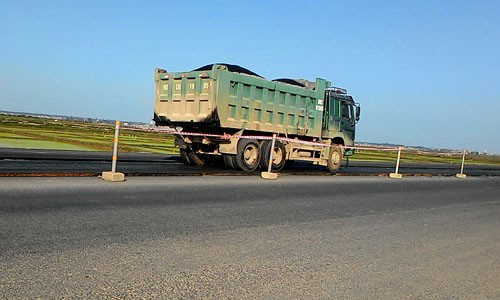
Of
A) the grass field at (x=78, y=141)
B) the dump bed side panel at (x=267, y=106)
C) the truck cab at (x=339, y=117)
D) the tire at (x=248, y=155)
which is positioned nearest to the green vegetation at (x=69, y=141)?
the grass field at (x=78, y=141)

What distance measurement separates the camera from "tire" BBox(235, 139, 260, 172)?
607 inches

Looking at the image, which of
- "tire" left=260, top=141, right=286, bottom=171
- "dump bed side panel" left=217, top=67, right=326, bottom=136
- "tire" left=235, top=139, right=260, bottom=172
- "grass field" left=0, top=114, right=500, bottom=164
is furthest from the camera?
"grass field" left=0, top=114, right=500, bottom=164

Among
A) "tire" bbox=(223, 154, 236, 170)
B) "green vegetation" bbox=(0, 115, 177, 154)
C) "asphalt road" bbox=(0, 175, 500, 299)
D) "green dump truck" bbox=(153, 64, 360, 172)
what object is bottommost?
"asphalt road" bbox=(0, 175, 500, 299)

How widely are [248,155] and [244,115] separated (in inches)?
56.3

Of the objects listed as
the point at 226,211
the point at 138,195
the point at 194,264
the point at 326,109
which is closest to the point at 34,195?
the point at 138,195

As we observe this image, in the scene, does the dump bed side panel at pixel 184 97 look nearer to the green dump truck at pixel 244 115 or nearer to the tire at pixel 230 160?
the green dump truck at pixel 244 115

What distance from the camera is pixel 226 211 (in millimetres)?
7754

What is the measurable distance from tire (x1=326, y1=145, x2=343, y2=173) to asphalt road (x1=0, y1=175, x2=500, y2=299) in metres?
8.77

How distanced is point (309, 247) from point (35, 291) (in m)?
3.26

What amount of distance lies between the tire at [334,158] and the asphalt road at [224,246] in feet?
28.8

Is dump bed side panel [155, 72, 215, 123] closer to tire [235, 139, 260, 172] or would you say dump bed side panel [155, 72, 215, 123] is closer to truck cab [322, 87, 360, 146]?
tire [235, 139, 260, 172]

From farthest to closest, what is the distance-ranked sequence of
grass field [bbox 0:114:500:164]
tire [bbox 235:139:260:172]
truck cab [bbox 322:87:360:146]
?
1. grass field [bbox 0:114:500:164]
2. truck cab [bbox 322:87:360:146]
3. tire [bbox 235:139:260:172]

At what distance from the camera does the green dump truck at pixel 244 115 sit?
47.9ft

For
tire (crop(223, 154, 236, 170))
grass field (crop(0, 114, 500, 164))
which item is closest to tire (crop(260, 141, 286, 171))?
tire (crop(223, 154, 236, 170))
